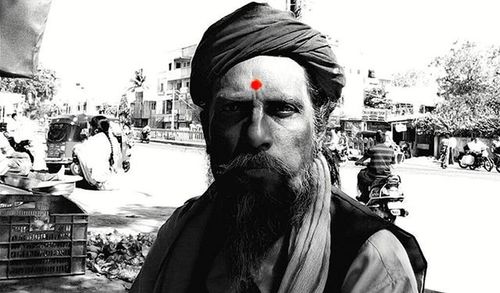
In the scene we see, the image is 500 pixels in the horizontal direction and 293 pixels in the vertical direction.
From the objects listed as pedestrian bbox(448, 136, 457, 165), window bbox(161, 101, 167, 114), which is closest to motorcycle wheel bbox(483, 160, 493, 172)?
pedestrian bbox(448, 136, 457, 165)

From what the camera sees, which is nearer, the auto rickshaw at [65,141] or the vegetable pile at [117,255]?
the vegetable pile at [117,255]

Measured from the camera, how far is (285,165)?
4.04 ft

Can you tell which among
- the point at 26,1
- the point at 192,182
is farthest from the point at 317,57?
the point at 192,182

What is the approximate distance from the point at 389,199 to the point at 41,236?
4568 millimetres

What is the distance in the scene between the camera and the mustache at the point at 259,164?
1204 mm

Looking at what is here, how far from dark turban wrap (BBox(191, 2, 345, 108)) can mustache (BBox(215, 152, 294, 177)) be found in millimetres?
226

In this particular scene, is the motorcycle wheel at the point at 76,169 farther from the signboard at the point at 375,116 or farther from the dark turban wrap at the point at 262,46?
the signboard at the point at 375,116

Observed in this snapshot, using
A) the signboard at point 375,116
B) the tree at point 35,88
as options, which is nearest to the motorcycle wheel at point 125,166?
the tree at point 35,88

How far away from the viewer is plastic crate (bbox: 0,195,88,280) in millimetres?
4795

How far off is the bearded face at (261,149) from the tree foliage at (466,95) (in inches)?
1356

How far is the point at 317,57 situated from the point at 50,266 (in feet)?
14.4

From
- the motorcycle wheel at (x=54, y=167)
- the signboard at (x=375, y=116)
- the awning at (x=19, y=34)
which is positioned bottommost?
the motorcycle wheel at (x=54, y=167)

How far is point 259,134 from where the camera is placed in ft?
3.99

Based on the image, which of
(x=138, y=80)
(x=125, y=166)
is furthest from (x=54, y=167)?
(x=138, y=80)
